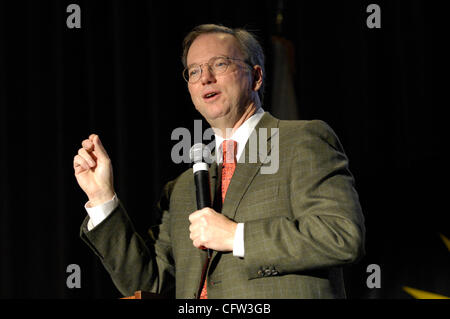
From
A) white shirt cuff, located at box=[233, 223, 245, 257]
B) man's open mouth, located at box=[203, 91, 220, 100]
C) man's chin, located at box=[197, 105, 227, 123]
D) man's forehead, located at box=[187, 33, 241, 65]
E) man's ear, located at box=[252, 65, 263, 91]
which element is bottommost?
white shirt cuff, located at box=[233, 223, 245, 257]

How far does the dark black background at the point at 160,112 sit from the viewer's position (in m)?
3.26

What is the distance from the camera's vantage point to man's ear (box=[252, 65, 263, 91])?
2281 mm

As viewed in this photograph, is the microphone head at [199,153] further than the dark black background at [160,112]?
No

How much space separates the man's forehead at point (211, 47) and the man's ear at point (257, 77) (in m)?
0.11

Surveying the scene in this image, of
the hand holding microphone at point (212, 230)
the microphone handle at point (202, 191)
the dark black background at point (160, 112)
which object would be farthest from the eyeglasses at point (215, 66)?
the dark black background at point (160, 112)

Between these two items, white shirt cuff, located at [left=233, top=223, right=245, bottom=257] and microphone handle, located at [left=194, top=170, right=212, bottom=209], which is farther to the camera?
microphone handle, located at [left=194, top=170, right=212, bottom=209]

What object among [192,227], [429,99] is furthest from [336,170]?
[429,99]

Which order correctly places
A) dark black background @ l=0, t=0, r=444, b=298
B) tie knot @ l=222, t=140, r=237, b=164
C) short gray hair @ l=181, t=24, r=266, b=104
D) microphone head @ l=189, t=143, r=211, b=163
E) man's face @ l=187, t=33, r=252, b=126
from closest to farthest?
microphone head @ l=189, t=143, r=211, b=163, tie knot @ l=222, t=140, r=237, b=164, man's face @ l=187, t=33, r=252, b=126, short gray hair @ l=181, t=24, r=266, b=104, dark black background @ l=0, t=0, r=444, b=298

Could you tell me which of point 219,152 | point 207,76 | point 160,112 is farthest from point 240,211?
point 160,112

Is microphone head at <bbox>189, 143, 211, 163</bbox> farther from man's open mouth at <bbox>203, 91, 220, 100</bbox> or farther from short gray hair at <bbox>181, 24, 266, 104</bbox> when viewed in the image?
short gray hair at <bbox>181, 24, 266, 104</bbox>

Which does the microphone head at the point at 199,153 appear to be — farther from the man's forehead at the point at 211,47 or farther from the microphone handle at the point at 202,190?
the man's forehead at the point at 211,47

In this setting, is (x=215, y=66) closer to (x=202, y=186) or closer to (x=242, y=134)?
(x=242, y=134)

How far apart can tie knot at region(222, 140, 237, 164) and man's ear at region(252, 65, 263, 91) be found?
1.02 ft

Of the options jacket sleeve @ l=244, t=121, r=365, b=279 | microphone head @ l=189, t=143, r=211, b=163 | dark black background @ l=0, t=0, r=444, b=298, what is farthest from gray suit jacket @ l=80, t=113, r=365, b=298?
dark black background @ l=0, t=0, r=444, b=298
